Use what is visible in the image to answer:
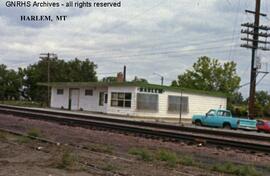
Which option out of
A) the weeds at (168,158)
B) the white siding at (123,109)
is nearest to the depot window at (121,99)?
the white siding at (123,109)

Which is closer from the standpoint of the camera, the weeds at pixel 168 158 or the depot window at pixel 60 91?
the weeds at pixel 168 158

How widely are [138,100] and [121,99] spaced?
235 cm

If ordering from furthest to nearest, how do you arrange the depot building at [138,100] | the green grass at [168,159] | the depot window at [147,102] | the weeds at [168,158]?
the depot building at [138,100]
the depot window at [147,102]
the green grass at [168,159]
the weeds at [168,158]

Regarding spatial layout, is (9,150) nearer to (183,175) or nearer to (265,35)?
(183,175)

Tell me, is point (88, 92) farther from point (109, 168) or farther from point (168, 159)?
point (109, 168)

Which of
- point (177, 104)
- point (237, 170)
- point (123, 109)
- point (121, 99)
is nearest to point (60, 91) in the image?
point (121, 99)

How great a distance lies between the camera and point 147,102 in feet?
166

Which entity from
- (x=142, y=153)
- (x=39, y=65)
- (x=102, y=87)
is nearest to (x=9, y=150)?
(x=142, y=153)

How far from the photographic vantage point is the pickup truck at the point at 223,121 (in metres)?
39.0

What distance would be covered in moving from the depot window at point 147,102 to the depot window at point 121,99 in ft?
3.38

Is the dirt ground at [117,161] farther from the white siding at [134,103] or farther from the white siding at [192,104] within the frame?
the white siding at [192,104]

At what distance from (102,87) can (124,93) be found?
14.8 feet

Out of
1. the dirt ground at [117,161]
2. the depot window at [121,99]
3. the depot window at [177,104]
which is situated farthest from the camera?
the depot window at [177,104]

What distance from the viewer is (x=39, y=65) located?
3748 inches
